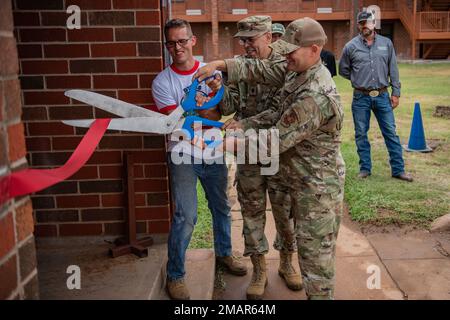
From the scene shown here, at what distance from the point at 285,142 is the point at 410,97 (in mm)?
11870

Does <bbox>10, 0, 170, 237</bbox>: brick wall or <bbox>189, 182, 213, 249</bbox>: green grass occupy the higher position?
<bbox>10, 0, 170, 237</bbox>: brick wall

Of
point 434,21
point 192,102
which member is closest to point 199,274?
point 192,102

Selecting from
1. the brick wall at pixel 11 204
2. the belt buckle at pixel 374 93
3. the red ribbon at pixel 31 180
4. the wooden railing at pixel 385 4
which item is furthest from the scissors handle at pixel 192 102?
the wooden railing at pixel 385 4

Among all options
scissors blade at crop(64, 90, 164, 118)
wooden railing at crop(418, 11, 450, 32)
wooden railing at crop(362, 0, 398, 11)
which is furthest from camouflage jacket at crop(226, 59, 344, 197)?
wooden railing at crop(362, 0, 398, 11)

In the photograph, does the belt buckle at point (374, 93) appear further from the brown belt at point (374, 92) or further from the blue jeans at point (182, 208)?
the blue jeans at point (182, 208)

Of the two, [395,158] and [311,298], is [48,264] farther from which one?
[395,158]

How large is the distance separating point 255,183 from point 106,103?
48.2 inches

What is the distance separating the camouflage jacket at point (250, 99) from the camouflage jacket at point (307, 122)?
0.42 ft

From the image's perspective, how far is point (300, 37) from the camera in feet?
8.76

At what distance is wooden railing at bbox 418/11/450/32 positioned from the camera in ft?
89.6

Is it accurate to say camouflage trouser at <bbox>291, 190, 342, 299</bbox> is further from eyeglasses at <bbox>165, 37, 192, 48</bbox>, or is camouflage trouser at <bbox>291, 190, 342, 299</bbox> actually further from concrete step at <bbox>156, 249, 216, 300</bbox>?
eyeglasses at <bbox>165, 37, 192, 48</bbox>

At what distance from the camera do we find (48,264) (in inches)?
127

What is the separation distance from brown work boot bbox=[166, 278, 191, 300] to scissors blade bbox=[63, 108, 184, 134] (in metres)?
1.03
